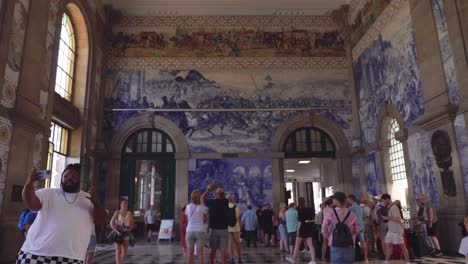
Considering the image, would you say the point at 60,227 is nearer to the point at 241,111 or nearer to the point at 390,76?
the point at 390,76

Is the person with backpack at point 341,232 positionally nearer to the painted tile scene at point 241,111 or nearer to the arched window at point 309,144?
the painted tile scene at point 241,111

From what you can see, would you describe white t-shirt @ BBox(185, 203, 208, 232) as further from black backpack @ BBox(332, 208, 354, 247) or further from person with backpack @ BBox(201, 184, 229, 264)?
black backpack @ BBox(332, 208, 354, 247)

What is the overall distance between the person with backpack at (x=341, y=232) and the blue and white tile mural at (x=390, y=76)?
272 inches

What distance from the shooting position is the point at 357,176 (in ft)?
47.6

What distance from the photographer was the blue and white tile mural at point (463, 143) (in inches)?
319

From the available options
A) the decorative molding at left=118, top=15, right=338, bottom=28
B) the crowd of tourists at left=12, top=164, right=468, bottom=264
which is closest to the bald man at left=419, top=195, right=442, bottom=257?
the crowd of tourists at left=12, top=164, right=468, bottom=264

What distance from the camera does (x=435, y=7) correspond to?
30.4 feet

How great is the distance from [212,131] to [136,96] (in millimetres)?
3654

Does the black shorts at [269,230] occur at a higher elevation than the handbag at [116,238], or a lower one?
lower

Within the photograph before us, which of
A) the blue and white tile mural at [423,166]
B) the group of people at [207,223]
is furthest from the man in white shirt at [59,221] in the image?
the blue and white tile mural at [423,166]

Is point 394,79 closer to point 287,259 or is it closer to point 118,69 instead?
point 287,259

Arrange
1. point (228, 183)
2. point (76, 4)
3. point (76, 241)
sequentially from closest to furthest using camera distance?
point (76, 241)
point (76, 4)
point (228, 183)

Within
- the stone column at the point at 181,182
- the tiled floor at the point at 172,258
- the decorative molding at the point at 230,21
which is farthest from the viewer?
the decorative molding at the point at 230,21

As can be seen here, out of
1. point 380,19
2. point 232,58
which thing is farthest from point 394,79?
point 232,58
